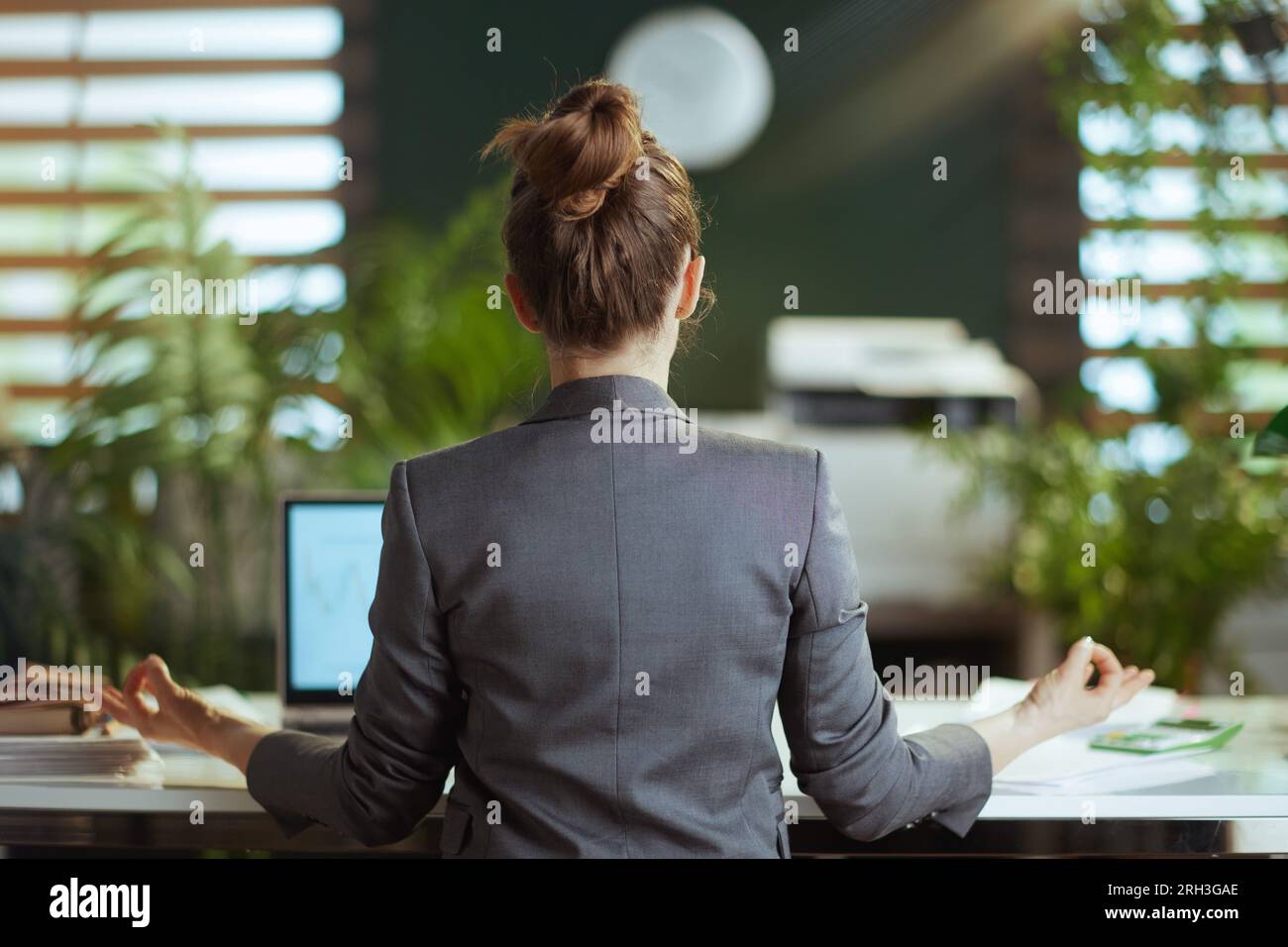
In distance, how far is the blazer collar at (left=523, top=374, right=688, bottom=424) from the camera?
106 cm

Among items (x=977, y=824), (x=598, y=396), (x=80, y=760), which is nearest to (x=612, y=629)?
(x=598, y=396)

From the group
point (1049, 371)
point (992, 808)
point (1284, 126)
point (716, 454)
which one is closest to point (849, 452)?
point (1049, 371)

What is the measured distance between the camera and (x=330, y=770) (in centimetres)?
114

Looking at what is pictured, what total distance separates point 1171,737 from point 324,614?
1.04 metres

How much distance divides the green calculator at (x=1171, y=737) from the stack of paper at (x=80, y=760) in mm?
1086

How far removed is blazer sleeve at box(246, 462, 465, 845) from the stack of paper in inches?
9.2

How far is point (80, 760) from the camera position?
1.38m

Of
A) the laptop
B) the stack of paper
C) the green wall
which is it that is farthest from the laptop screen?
the green wall

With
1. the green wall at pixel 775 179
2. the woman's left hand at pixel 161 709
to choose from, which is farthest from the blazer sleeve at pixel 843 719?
the green wall at pixel 775 179

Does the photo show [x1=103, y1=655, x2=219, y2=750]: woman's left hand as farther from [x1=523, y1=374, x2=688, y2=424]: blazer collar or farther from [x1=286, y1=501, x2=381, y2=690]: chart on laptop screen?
[x1=523, y1=374, x2=688, y2=424]: blazer collar

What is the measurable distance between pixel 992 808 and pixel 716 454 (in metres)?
0.52
